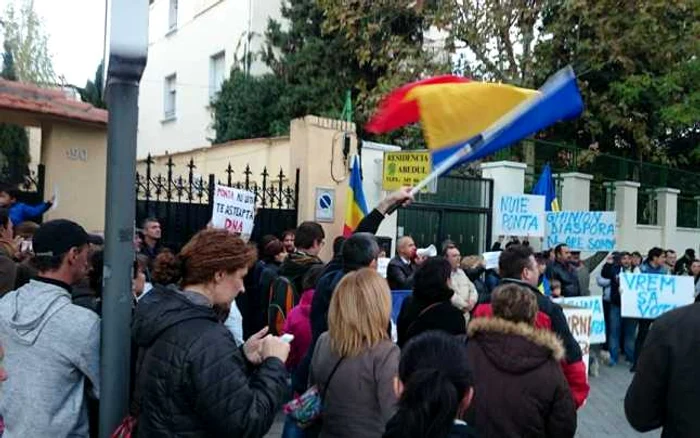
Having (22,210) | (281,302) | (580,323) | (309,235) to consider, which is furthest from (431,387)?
(580,323)

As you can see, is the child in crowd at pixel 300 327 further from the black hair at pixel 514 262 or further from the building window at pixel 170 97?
the building window at pixel 170 97

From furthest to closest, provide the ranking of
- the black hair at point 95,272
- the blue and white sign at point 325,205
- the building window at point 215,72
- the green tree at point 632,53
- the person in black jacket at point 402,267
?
the building window at point 215,72 → the green tree at point 632,53 → the blue and white sign at point 325,205 → the person in black jacket at point 402,267 → the black hair at point 95,272

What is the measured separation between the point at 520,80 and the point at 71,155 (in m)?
11.5

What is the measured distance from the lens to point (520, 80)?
1734cm

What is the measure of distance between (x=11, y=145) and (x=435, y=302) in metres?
9.52

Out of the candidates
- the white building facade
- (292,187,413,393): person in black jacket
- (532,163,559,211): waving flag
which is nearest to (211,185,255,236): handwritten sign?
(292,187,413,393): person in black jacket

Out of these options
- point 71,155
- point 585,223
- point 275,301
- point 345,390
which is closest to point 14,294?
point 345,390

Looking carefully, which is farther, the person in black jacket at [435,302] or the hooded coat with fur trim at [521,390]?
the person in black jacket at [435,302]

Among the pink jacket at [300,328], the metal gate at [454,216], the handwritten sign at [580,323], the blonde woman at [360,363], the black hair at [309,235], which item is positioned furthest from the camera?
the metal gate at [454,216]

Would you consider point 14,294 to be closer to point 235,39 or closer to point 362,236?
point 362,236

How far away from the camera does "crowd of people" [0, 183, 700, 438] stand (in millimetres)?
2508

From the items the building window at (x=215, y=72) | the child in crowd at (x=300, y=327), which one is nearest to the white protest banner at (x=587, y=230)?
the child in crowd at (x=300, y=327)

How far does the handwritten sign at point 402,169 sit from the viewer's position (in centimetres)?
1190

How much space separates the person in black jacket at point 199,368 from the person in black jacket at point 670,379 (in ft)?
5.73
